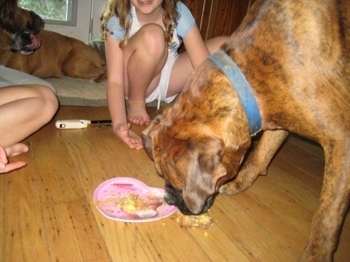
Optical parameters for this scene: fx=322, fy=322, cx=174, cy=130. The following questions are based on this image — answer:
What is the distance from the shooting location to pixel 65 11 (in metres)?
4.92

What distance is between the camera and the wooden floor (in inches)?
55.1

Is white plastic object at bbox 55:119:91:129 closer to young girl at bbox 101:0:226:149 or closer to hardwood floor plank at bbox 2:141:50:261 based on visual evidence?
young girl at bbox 101:0:226:149

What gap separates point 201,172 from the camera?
3.92 feet

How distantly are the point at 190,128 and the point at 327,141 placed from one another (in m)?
0.56

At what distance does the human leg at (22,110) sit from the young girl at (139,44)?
22.1 inches

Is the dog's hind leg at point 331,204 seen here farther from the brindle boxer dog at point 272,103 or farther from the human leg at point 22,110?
the human leg at point 22,110

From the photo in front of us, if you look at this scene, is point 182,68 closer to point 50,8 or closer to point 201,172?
point 201,172

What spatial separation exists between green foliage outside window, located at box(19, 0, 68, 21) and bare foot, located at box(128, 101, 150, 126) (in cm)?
272

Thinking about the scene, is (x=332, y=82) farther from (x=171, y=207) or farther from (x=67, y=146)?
(x=67, y=146)

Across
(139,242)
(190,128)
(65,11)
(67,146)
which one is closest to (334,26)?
(190,128)

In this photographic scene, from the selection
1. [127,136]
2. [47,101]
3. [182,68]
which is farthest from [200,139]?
[182,68]

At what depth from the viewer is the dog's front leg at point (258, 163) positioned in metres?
1.93

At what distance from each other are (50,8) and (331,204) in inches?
191

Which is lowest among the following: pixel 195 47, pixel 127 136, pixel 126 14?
pixel 127 136
